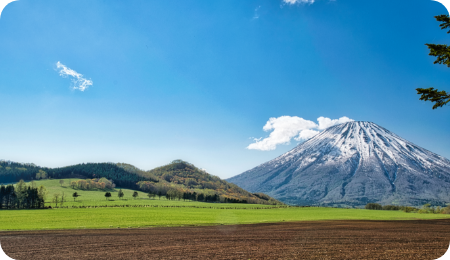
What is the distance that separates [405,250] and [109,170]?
211 meters

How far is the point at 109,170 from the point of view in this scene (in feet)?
656

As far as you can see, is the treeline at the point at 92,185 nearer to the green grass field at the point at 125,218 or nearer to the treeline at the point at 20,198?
the treeline at the point at 20,198

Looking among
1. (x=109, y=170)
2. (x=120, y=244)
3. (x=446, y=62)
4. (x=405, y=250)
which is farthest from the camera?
(x=109, y=170)

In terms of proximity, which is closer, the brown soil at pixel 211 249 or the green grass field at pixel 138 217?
the brown soil at pixel 211 249

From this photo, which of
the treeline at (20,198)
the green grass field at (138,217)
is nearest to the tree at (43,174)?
the green grass field at (138,217)

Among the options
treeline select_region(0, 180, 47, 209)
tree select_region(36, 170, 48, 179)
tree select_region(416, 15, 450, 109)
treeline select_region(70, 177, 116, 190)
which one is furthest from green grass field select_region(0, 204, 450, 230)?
tree select_region(36, 170, 48, 179)

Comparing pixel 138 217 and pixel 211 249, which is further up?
pixel 211 249

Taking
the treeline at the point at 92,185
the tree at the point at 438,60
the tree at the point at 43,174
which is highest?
the tree at the point at 438,60

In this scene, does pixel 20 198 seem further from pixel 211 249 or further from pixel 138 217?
pixel 211 249

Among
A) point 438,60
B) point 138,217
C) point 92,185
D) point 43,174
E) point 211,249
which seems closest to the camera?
point 438,60

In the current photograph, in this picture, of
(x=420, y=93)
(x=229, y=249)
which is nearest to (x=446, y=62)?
(x=420, y=93)

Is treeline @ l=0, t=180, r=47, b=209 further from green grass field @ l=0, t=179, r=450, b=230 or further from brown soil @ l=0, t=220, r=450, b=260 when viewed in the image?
brown soil @ l=0, t=220, r=450, b=260

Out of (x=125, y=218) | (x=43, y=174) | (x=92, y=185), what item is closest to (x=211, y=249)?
(x=125, y=218)

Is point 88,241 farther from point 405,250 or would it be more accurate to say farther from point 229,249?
point 405,250
